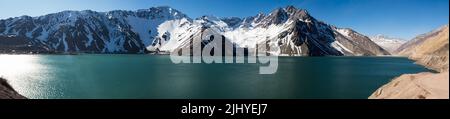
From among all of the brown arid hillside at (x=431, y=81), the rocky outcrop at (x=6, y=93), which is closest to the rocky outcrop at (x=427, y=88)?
the brown arid hillside at (x=431, y=81)

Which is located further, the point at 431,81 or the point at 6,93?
the point at 6,93

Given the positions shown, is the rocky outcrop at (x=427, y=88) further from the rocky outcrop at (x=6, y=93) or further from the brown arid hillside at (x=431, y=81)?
the rocky outcrop at (x=6, y=93)

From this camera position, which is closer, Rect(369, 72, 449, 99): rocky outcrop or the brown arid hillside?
the brown arid hillside

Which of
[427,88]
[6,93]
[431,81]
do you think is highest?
[431,81]

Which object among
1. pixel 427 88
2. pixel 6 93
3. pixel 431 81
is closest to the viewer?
pixel 427 88

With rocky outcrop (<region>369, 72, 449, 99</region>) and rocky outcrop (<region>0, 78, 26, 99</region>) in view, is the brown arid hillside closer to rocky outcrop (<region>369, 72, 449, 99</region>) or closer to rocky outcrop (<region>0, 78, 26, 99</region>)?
rocky outcrop (<region>369, 72, 449, 99</region>)

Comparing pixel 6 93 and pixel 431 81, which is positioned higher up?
pixel 431 81

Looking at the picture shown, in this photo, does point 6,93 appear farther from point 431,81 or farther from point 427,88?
point 431,81

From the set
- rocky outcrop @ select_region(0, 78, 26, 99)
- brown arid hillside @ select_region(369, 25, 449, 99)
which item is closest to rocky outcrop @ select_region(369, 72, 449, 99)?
brown arid hillside @ select_region(369, 25, 449, 99)

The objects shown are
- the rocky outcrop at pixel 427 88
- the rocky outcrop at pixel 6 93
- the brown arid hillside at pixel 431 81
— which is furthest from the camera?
the rocky outcrop at pixel 6 93

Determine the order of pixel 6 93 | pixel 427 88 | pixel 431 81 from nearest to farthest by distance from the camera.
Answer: pixel 427 88, pixel 431 81, pixel 6 93

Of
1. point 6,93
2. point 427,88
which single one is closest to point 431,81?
point 427,88
